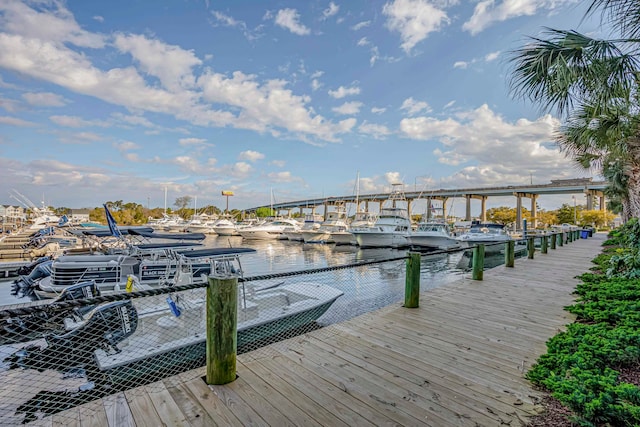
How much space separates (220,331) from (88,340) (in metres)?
3.48

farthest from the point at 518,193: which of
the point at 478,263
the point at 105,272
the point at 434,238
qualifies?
the point at 105,272

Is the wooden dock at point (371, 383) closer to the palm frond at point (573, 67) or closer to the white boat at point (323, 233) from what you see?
the palm frond at point (573, 67)

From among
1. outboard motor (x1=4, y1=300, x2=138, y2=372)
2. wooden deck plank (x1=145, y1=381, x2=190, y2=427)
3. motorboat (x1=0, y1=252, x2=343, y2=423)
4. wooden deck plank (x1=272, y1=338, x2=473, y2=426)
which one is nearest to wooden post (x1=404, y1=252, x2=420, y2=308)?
wooden deck plank (x1=272, y1=338, x2=473, y2=426)

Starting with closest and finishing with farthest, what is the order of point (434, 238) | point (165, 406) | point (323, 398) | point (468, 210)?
point (165, 406), point (323, 398), point (434, 238), point (468, 210)

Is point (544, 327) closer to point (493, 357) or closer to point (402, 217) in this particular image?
point (493, 357)

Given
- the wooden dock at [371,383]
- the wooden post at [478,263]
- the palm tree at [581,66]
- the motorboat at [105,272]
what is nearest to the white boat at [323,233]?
the motorboat at [105,272]

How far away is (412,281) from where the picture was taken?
16.3ft

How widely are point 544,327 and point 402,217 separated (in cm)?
2633

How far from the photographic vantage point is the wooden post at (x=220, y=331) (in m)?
2.66

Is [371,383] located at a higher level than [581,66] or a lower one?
lower

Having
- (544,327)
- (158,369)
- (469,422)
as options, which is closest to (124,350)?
(158,369)

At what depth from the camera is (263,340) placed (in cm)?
577

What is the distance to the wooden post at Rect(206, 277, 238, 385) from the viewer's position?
2664 millimetres

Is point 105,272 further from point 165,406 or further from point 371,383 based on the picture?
point 371,383
